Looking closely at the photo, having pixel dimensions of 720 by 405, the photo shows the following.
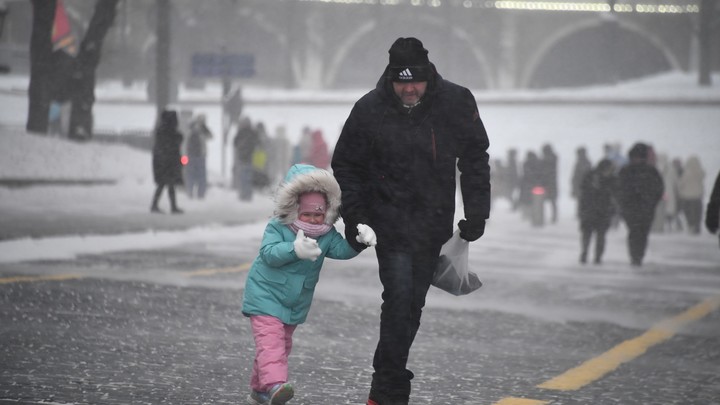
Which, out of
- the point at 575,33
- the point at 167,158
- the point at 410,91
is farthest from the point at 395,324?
the point at 575,33

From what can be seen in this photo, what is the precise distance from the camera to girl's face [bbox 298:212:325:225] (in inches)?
197

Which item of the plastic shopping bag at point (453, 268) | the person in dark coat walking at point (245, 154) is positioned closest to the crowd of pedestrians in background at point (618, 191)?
the person in dark coat walking at point (245, 154)

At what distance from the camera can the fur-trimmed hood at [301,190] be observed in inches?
195

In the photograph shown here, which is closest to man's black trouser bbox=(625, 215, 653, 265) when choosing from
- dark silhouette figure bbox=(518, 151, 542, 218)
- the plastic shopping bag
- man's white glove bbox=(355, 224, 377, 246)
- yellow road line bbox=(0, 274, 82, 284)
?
yellow road line bbox=(0, 274, 82, 284)

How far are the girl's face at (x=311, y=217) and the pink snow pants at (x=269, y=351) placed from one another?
1.44ft

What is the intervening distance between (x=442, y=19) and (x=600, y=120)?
2041 centimetres

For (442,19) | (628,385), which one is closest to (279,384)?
(628,385)

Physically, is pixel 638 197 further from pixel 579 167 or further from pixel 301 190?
pixel 301 190

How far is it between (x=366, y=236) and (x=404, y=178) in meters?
0.36

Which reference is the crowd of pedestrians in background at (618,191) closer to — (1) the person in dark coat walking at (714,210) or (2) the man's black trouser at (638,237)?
(2) the man's black trouser at (638,237)

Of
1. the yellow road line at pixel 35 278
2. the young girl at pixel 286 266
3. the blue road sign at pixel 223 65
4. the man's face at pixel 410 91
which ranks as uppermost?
the blue road sign at pixel 223 65

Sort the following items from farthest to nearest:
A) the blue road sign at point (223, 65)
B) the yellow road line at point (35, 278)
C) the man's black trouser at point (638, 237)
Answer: the blue road sign at point (223, 65)
the man's black trouser at point (638, 237)
the yellow road line at point (35, 278)

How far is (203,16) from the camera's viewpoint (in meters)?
63.2

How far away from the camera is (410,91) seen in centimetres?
489
